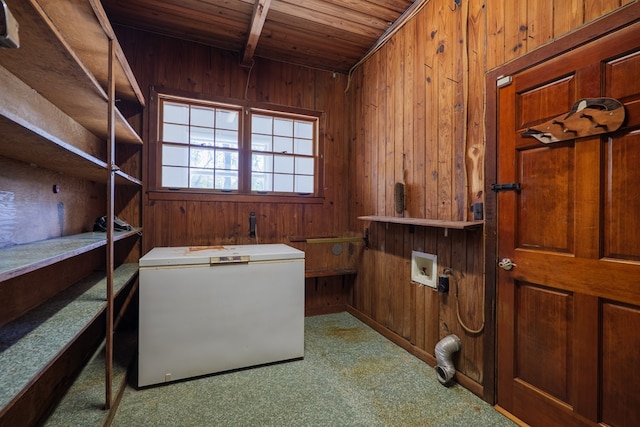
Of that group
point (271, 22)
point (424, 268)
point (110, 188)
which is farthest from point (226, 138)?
point (424, 268)

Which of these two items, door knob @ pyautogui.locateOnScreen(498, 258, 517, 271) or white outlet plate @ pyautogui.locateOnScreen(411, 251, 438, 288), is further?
white outlet plate @ pyautogui.locateOnScreen(411, 251, 438, 288)

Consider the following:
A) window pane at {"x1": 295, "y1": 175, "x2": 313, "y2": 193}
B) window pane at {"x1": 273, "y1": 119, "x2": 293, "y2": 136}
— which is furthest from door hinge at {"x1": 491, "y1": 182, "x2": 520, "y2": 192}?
window pane at {"x1": 273, "y1": 119, "x2": 293, "y2": 136}

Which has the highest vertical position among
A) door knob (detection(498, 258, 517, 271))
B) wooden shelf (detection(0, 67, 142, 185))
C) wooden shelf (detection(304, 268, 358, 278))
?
wooden shelf (detection(0, 67, 142, 185))

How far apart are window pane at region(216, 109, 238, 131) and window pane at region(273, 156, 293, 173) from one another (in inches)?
21.4

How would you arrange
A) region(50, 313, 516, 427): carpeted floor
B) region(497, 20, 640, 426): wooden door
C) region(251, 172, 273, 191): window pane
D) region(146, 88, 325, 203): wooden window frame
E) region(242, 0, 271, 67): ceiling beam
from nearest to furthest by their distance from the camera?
1. region(497, 20, 640, 426): wooden door
2. region(50, 313, 516, 427): carpeted floor
3. region(242, 0, 271, 67): ceiling beam
4. region(146, 88, 325, 203): wooden window frame
5. region(251, 172, 273, 191): window pane

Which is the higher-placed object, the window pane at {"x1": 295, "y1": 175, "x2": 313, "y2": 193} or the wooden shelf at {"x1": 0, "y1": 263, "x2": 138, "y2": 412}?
the window pane at {"x1": 295, "y1": 175, "x2": 313, "y2": 193}

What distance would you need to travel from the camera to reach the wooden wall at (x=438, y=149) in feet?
5.91

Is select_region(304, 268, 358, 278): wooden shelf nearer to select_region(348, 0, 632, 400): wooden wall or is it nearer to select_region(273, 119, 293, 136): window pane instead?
select_region(348, 0, 632, 400): wooden wall

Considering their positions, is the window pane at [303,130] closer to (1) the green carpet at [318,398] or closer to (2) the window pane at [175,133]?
(2) the window pane at [175,133]

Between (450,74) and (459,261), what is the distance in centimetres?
137

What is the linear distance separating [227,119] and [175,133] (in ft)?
1.75

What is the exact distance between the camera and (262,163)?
10.6 ft

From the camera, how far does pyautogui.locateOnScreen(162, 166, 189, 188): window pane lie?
2873 millimetres

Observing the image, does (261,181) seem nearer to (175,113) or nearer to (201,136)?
(201,136)
